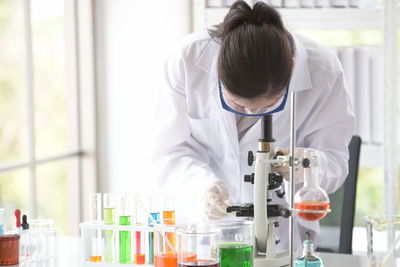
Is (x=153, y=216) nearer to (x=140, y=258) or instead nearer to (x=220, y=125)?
(x=140, y=258)

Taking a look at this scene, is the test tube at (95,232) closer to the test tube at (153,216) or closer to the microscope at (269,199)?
the test tube at (153,216)

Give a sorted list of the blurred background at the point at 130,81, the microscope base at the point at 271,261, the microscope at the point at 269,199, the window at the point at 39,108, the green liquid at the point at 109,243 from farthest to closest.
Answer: the window at the point at 39,108, the blurred background at the point at 130,81, the green liquid at the point at 109,243, the microscope base at the point at 271,261, the microscope at the point at 269,199

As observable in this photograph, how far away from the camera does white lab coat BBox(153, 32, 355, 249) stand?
238 centimetres

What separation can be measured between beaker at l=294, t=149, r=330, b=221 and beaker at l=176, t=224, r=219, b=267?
22 centimetres

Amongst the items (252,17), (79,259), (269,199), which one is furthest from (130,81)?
(269,199)

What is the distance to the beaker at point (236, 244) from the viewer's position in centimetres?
162

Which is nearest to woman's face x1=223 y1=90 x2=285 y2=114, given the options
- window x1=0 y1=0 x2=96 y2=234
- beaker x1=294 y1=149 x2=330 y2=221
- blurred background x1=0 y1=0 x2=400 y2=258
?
beaker x1=294 y1=149 x2=330 y2=221

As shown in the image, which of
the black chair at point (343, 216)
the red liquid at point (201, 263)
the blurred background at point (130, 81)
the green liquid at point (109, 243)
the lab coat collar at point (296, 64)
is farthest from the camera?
the blurred background at point (130, 81)

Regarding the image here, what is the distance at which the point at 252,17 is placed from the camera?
6.66 ft

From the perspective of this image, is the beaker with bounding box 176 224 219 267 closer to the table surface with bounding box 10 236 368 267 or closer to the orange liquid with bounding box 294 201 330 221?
the orange liquid with bounding box 294 201 330 221

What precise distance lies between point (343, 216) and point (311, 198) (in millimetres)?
992

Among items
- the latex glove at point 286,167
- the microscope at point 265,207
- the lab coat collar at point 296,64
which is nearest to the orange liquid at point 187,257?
the microscope at point 265,207

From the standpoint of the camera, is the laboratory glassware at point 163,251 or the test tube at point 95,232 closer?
the laboratory glassware at point 163,251

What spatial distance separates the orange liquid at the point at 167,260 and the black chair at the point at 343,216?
1092 millimetres
